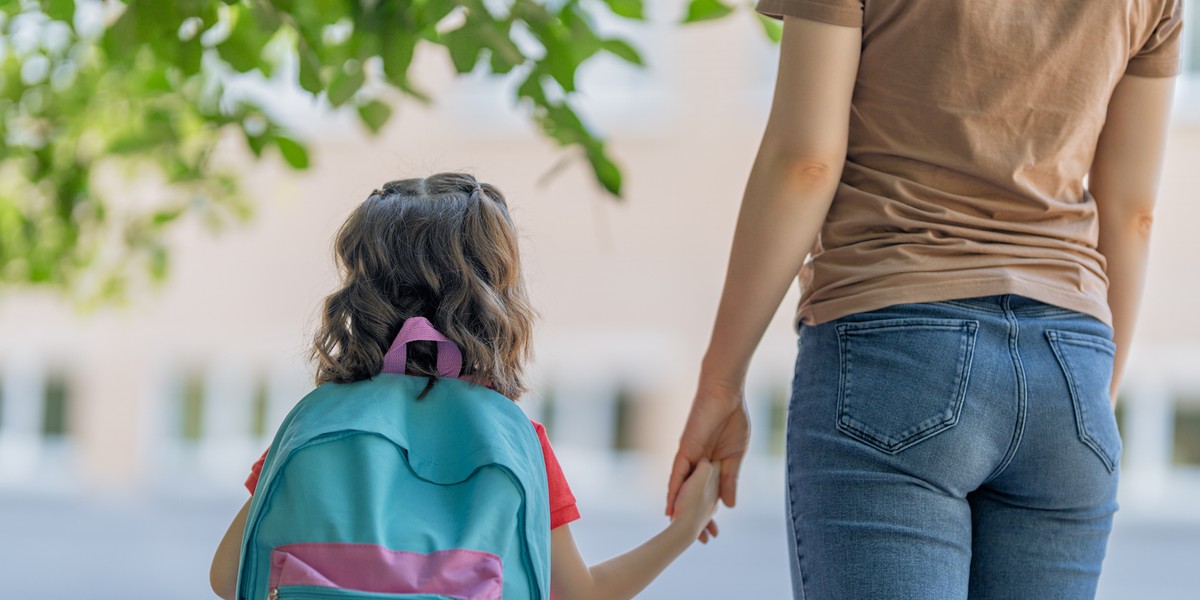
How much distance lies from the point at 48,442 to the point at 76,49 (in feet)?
34.8

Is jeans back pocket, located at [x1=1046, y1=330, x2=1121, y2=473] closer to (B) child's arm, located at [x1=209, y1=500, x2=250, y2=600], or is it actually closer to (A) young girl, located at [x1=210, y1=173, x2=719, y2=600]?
(A) young girl, located at [x1=210, y1=173, x2=719, y2=600]

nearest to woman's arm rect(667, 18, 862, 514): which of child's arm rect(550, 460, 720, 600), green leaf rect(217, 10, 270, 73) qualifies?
child's arm rect(550, 460, 720, 600)

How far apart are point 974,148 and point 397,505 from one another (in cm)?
74

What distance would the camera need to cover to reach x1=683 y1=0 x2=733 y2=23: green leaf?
2.15m

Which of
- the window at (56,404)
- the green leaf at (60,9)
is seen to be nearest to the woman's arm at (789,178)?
the green leaf at (60,9)

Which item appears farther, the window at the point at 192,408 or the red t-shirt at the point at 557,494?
the window at the point at 192,408

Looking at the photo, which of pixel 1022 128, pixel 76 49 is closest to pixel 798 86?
pixel 1022 128

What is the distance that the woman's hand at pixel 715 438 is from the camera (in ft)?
5.56

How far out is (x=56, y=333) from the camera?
41.0ft

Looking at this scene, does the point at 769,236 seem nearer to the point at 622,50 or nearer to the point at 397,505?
the point at 397,505

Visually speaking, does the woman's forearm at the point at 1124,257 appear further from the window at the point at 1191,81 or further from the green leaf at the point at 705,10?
the window at the point at 1191,81

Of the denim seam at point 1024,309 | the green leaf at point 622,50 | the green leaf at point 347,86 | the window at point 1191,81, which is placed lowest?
the denim seam at point 1024,309

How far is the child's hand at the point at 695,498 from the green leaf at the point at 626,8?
77 centimetres

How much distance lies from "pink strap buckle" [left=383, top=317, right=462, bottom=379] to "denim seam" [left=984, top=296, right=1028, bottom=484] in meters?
0.63
